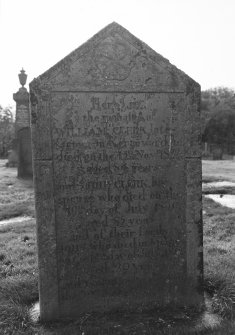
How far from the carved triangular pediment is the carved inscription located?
95mm

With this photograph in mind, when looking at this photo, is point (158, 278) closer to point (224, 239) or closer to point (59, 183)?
point (59, 183)

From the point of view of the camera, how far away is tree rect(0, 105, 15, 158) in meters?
47.0

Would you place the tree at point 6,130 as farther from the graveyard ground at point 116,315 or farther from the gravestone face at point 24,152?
the graveyard ground at point 116,315

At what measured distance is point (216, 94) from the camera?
79.3 meters

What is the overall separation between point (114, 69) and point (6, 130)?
5047 cm

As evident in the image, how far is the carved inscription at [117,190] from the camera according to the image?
3.78 m

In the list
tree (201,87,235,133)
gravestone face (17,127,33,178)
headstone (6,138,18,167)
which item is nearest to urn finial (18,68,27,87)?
headstone (6,138,18,167)

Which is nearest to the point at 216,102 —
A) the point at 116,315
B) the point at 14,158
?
the point at 14,158

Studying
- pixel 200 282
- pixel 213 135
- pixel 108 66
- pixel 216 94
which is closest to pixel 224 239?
pixel 200 282

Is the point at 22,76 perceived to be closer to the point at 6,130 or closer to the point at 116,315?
the point at 116,315

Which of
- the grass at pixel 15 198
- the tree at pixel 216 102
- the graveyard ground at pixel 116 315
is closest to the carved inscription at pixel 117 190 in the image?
the graveyard ground at pixel 116 315

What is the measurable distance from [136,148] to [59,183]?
2.63 feet

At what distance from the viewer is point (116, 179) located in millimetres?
Result: 3893

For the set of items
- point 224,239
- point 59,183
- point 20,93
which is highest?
point 20,93
